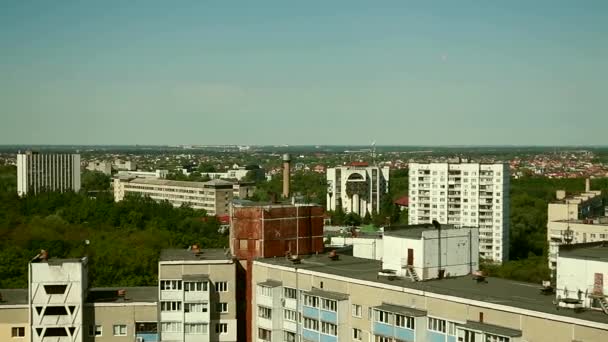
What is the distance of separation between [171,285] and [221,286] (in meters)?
1.40

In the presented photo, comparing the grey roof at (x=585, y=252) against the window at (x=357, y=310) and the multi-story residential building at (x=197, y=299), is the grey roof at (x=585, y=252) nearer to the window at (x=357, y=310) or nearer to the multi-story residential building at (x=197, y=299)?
the window at (x=357, y=310)

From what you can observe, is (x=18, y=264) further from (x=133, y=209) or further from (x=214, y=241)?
(x=133, y=209)

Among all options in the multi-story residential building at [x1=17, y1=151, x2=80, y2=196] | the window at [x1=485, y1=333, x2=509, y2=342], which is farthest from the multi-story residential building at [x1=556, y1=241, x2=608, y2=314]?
the multi-story residential building at [x1=17, y1=151, x2=80, y2=196]

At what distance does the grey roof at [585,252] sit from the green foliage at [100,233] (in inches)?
771

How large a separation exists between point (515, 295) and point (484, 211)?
45.5m

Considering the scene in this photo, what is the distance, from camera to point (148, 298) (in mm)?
24656

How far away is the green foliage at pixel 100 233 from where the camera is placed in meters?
38.8

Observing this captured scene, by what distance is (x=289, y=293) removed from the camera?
22.2 metres

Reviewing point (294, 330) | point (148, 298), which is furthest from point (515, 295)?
point (148, 298)

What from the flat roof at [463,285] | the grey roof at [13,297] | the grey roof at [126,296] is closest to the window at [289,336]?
the flat roof at [463,285]

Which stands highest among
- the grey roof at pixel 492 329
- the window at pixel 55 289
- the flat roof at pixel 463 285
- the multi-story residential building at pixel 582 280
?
the multi-story residential building at pixel 582 280

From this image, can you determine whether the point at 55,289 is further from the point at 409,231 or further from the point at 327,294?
the point at 409,231

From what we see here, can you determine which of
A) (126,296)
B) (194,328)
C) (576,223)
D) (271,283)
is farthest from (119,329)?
(576,223)

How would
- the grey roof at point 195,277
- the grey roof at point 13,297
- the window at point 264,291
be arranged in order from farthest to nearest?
1. the grey roof at point 13,297
2. the grey roof at point 195,277
3. the window at point 264,291
